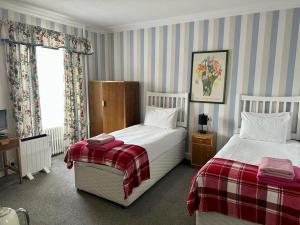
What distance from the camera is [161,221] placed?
7.42 ft

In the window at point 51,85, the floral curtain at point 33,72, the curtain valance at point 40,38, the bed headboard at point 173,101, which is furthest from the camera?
the bed headboard at point 173,101

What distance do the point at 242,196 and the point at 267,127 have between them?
156 cm

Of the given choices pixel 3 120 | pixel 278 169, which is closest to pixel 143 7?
pixel 3 120

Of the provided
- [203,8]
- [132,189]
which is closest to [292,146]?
[132,189]

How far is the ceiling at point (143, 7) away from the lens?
302 centimetres

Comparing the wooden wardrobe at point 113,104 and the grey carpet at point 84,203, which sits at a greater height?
the wooden wardrobe at point 113,104

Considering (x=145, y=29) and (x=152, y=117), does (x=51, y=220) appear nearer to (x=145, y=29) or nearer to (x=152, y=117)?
(x=152, y=117)

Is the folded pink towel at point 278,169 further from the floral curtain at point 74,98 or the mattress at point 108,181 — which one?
the floral curtain at point 74,98

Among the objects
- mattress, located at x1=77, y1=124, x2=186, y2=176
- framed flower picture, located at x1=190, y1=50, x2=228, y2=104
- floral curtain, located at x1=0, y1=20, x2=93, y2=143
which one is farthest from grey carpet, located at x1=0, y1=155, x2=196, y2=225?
framed flower picture, located at x1=190, y1=50, x2=228, y2=104

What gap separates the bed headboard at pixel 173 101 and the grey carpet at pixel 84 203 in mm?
1115

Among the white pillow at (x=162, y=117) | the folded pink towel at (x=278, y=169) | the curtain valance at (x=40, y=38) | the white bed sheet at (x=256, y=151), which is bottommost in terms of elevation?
the white bed sheet at (x=256, y=151)

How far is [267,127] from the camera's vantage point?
2.98 meters

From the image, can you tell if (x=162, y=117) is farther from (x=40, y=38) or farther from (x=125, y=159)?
(x=40, y=38)

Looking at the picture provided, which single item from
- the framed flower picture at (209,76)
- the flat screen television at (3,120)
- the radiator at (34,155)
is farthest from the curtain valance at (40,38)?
the framed flower picture at (209,76)
